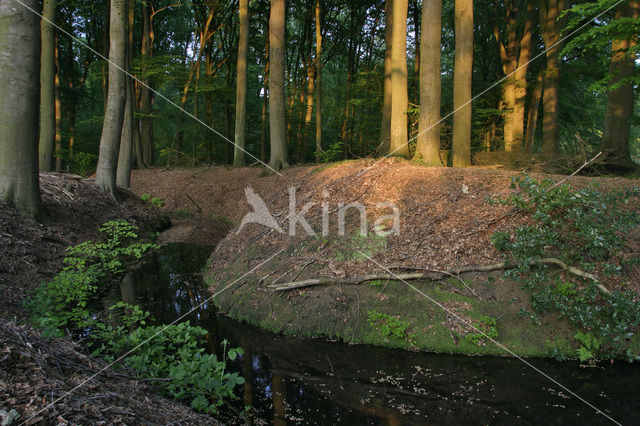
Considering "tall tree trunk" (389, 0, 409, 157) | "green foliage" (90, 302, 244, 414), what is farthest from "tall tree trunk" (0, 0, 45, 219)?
"tall tree trunk" (389, 0, 409, 157)

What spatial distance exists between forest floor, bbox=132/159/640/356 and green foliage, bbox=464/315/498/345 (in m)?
0.07

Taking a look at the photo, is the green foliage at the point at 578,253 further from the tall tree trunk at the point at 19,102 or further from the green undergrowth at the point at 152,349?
the tall tree trunk at the point at 19,102

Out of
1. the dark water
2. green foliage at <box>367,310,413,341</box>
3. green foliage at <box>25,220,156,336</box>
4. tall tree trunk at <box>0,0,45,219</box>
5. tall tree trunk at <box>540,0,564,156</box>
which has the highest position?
tall tree trunk at <box>540,0,564,156</box>

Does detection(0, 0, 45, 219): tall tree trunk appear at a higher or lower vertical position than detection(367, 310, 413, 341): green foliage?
higher

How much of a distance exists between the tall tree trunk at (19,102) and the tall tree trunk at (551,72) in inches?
563

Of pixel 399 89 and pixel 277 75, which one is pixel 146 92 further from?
pixel 399 89

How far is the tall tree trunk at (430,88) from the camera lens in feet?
30.3

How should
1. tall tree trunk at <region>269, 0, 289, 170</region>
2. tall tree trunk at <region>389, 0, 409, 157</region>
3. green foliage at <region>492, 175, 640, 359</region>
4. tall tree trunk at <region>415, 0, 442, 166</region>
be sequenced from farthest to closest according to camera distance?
tall tree trunk at <region>269, 0, 289, 170</region> → tall tree trunk at <region>389, 0, 409, 157</region> → tall tree trunk at <region>415, 0, 442, 166</region> → green foliage at <region>492, 175, 640, 359</region>

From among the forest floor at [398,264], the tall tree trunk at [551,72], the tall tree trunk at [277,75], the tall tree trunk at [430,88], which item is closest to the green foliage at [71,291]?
the forest floor at [398,264]

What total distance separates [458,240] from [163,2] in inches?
975

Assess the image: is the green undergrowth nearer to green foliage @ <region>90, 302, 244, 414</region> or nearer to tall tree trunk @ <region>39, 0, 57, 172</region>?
green foliage @ <region>90, 302, 244, 414</region>

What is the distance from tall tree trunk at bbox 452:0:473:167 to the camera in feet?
31.2

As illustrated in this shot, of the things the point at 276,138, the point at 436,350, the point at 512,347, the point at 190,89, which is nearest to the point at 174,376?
the point at 436,350

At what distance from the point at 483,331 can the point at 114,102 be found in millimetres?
11059
